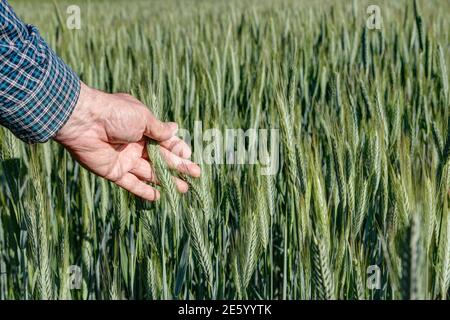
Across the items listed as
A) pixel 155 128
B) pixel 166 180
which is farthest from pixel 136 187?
pixel 166 180

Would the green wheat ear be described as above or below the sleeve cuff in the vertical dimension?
below

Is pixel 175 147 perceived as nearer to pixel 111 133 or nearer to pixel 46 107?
pixel 111 133

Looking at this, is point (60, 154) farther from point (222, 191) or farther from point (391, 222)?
point (391, 222)

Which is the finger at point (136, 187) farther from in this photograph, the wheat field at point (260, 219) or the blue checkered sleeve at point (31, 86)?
the blue checkered sleeve at point (31, 86)

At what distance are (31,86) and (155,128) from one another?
194 millimetres

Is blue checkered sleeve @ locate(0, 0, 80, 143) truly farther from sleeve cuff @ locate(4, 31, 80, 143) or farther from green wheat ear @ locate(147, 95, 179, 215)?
green wheat ear @ locate(147, 95, 179, 215)

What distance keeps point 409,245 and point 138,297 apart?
0.79m

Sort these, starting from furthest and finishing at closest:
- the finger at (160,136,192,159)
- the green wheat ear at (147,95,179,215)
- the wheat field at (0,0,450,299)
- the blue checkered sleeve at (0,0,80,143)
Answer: the finger at (160,136,192,159), the blue checkered sleeve at (0,0,80,143), the green wheat ear at (147,95,179,215), the wheat field at (0,0,450,299)

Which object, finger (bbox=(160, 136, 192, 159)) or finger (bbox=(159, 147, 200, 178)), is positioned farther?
finger (bbox=(160, 136, 192, 159))

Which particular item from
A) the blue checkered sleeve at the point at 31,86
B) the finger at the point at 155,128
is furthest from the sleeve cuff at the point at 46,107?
the finger at the point at 155,128

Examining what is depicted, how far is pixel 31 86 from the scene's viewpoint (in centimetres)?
114

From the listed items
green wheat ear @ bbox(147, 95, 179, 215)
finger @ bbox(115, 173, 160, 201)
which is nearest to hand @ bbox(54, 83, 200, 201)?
finger @ bbox(115, 173, 160, 201)

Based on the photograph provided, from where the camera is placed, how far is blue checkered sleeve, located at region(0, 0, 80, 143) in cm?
110
